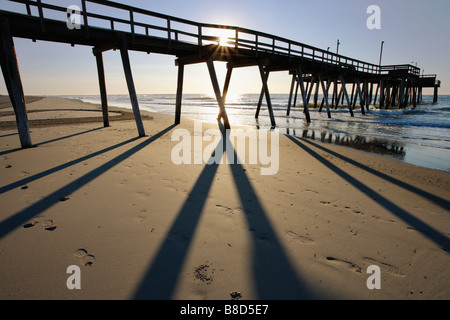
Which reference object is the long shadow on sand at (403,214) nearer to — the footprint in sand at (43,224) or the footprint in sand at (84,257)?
the footprint in sand at (84,257)

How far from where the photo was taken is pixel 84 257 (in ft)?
6.74

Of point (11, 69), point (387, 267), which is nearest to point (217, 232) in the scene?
point (387, 267)

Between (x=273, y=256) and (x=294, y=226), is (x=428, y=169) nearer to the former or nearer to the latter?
(x=294, y=226)

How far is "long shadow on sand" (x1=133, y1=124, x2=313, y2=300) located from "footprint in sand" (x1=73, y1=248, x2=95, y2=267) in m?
0.56

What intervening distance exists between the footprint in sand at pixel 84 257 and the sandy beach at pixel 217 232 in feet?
0.06

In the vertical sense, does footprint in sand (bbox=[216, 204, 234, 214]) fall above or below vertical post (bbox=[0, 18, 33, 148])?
below

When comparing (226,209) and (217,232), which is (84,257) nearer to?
(217,232)

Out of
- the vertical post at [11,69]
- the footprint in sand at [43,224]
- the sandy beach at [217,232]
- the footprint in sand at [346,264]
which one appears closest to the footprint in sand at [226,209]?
the sandy beach at [217,232]

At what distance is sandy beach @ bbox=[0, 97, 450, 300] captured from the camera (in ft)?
5.98

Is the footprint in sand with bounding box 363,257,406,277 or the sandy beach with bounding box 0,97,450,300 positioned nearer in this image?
the sandy beach with bounding box 0,97,450,300

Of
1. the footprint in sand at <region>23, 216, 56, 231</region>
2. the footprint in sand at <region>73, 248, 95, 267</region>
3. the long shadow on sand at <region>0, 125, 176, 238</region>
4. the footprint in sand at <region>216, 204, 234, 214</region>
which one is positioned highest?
the long shadow on sand at <region>0, 125, 176, 238</region>

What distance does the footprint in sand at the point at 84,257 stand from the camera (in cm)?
199

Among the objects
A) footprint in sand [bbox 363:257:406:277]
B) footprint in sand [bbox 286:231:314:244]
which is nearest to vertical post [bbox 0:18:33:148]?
footprint in sand [bbox 286:231:314:244]

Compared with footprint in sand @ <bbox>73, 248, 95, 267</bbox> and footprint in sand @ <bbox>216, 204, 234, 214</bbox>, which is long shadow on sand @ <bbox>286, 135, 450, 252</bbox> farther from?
footprint in sand @ <bbox>73, 248, 95, 267</bbox>
